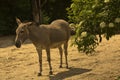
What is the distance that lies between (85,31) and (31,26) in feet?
11.2

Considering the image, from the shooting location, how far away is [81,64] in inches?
505

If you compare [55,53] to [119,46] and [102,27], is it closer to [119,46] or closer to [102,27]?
[119,46]

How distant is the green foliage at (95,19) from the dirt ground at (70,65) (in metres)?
2.50

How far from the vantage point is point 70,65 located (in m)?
12.9

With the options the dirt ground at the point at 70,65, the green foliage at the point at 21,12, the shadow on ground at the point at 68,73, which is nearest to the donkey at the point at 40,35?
the shadow on ground at the point at 68,73

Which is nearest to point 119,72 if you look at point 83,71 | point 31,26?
point 83,71

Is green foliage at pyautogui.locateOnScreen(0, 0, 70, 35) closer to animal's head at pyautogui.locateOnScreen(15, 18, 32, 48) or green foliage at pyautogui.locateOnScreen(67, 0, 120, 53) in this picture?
animal's head at pyautogui.locateOnScreen(15, 18, 32, 48)

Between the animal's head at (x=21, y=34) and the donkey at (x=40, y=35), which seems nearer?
the animal's head at (x=21, y=34)

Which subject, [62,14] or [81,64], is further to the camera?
[62,14]

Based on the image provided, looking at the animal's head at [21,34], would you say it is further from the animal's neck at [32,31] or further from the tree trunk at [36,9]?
the tree trunk at [36,9]

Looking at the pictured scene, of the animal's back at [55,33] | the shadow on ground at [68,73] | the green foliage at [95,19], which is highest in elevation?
the green foliage at [95,19]

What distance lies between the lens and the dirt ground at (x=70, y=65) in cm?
1123

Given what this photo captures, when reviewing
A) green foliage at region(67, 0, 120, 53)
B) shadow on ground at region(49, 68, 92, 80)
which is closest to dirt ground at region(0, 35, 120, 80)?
shadow on ground at region(49, 68, 92, 80)

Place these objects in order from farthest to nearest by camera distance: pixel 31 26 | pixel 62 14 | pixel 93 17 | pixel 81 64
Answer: pixel 62 14
pixel 81 64
pixel 31 26
pixel 93 17
